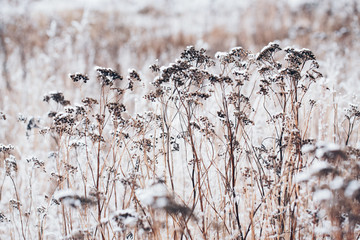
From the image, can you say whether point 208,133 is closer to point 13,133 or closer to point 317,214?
point 317,214

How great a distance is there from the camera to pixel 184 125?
148 inches

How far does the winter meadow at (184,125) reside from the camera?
1.96 metres

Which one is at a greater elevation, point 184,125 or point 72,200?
point 184,125

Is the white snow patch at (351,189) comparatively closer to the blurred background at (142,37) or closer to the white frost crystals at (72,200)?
the white frost crystals at (72,200)

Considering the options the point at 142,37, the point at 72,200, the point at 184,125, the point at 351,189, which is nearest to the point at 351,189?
the point at 351,189

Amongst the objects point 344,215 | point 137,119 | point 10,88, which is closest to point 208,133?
point 137,119

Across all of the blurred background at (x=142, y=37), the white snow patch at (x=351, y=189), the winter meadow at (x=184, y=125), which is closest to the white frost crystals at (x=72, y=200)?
the winter meadow at (x=184, y=125)

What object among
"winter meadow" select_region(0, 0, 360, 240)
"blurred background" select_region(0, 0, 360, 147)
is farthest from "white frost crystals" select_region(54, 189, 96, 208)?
"blurred background" select_region(0, 0, 360, 147)

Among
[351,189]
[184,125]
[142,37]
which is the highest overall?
[142,37]

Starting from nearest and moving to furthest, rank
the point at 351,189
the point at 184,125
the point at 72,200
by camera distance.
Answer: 1. the point at 351,189
2. the point at 72,200
3. the point at 184,125

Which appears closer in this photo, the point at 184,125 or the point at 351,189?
the point at 351,189

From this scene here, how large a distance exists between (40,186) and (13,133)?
146 centimetres

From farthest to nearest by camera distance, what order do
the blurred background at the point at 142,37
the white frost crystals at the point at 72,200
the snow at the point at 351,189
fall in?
1. the blurred background at the point at 142,37
2. the white frost crystals at the point at 72,200
3. the snow at the point at 351,189

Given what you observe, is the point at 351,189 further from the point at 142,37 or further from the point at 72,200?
the point at 142,37
